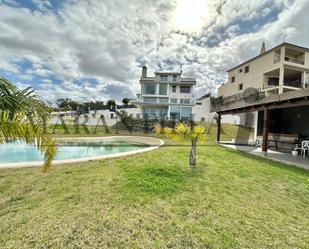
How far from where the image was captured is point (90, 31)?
48.0ft

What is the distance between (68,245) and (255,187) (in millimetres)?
4523

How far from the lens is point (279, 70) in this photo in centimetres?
2109

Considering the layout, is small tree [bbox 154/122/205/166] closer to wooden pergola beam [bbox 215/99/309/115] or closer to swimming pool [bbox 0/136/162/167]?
swimming pool [bbox 0/136/162/167]

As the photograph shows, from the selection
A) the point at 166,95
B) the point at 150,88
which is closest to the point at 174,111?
the point at 166,95

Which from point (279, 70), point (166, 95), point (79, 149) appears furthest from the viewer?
point (166, 95)

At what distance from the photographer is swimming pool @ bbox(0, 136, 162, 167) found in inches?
316

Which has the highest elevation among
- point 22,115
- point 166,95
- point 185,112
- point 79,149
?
point 166,95

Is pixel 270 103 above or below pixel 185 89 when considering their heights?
below

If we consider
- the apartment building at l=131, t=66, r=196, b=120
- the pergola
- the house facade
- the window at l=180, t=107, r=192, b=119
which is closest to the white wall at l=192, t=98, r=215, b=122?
the window at l=180, t=107, r=192, b=119

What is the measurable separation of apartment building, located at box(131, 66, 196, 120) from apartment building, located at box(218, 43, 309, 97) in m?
10.3

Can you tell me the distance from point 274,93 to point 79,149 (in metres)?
21.2

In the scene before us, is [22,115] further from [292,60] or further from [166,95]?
[166,95]

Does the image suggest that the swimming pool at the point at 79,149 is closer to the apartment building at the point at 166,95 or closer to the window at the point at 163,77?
the apartment building at the point at 166,95

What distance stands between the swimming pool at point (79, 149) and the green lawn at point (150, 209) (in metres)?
2.02
